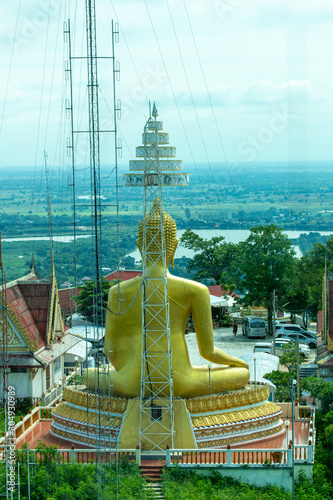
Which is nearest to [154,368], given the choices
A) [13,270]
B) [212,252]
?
[212,252]

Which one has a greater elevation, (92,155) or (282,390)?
(92,155)

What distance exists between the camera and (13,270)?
63062 mm

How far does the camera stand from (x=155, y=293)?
22.5 metres

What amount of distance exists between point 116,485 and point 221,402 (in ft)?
16.2

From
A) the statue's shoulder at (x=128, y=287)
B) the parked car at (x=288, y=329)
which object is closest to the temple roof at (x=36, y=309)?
the statue's shoulder at (x=128, y=287)

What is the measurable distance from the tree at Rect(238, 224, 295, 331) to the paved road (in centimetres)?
188

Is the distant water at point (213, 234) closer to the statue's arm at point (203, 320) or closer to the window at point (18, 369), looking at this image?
the window at point (18, 369)

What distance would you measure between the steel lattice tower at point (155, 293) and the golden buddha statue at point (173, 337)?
0.73 ft

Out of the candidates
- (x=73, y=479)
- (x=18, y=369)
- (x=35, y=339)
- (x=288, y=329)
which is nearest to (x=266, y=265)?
(x=288, y=329)

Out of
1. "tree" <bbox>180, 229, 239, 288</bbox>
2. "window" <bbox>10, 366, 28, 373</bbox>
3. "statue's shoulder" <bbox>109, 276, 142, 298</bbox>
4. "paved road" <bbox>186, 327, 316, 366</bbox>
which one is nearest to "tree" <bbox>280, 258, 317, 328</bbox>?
"paved road" <bbox>186, 327, 316, 366</bbox>

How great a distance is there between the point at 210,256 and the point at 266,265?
8.18 m

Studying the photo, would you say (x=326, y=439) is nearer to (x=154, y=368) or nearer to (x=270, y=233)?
(x=154, y=368)

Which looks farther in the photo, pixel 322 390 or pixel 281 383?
pixel 281 383

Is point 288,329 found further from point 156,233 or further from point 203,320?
point 156,233
